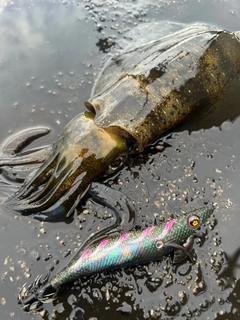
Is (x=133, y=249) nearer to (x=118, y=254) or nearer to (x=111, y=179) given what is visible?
(x=118, y=254)

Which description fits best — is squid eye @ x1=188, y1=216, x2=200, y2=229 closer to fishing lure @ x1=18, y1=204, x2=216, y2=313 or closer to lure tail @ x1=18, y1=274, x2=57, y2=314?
fishing lure @ x1=18, y1=204, x2=216, y2=313

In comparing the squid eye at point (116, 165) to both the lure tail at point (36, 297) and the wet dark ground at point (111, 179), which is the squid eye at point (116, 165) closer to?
the wet dark ground at point (111, 179)

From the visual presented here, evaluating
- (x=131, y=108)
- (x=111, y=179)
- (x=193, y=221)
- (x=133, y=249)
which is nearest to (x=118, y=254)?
(x=133, y=249)

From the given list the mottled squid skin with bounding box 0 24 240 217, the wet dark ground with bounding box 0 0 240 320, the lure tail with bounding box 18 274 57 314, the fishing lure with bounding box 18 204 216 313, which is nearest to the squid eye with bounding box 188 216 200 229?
the fishing lure with bounding box 18 204 216 313

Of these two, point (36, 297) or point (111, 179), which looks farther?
point (111, 179)

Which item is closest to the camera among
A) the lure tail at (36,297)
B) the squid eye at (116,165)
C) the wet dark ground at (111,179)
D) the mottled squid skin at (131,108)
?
the lure tail at (36,297)

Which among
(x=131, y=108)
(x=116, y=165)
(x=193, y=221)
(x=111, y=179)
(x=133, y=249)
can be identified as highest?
(x=131, y=108)

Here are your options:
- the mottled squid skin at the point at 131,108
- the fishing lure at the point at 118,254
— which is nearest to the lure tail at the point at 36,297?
the fishing lure at the point at 118,254

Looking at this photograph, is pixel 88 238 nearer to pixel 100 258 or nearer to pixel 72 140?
pixel 100 258
